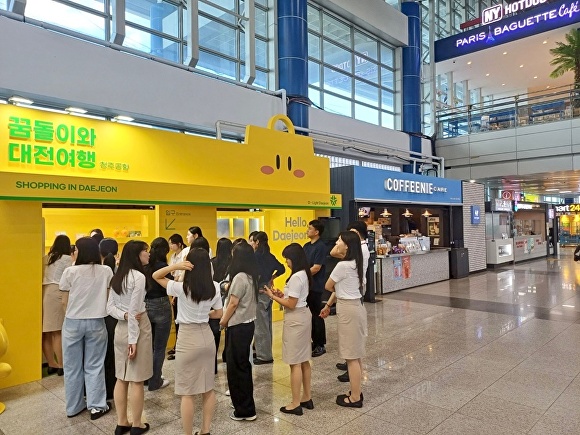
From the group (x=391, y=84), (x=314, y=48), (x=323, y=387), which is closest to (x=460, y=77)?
(x=391, y=84)

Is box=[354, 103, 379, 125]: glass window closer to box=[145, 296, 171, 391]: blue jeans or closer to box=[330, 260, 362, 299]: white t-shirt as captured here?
box=[330, 260, 362, 299]: white t-shirt

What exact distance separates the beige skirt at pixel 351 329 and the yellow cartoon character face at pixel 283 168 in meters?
3.84

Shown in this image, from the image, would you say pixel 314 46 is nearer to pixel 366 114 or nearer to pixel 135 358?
pixel 366 114

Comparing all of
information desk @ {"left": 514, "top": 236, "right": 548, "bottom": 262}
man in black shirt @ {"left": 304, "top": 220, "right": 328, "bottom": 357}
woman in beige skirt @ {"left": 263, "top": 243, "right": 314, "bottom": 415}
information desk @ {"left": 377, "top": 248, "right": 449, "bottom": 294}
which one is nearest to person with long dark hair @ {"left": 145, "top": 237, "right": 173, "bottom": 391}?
woman in beige skirt @ {"left": 263, "top": 243, "right": 314, "bottom": 415}

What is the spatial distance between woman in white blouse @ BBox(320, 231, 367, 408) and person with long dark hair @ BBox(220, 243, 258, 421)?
745 millimetres

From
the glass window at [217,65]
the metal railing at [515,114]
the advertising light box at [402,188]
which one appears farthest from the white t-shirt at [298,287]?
the metal railing at [515,114]

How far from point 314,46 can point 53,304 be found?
10651 millimetres

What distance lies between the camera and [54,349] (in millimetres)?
4539

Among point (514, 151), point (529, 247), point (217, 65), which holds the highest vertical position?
point (217, 65)

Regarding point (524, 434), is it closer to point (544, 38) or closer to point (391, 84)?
point (391, 84)

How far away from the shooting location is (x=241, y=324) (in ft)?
10.8

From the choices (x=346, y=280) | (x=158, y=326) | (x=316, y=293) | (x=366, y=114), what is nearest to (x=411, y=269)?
(x=316, y=293)

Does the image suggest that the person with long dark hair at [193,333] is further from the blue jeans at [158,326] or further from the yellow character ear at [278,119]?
the yellow character ear at [278,119]

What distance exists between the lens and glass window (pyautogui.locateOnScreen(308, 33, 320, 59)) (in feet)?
40.8
